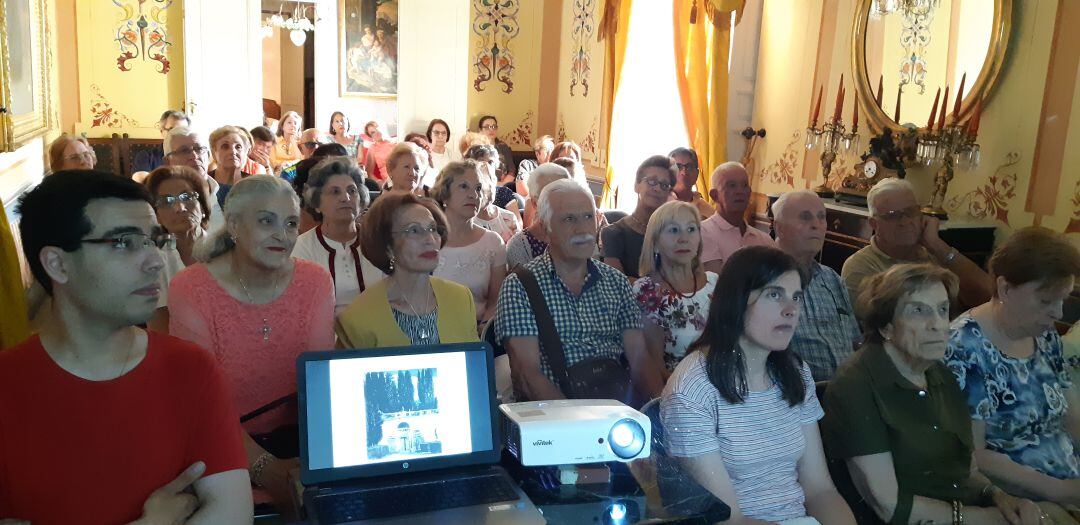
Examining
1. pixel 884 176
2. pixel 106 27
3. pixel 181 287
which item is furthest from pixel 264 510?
pixel 106 27

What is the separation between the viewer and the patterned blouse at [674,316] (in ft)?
9.77

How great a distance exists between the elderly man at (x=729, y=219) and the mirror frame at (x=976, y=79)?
3.43 ft

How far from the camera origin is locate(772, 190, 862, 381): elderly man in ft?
10.2

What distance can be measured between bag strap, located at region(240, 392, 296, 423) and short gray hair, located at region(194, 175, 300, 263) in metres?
0.45

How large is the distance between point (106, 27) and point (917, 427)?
765cm

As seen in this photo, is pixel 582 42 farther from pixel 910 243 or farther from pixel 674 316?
pixel 674 316

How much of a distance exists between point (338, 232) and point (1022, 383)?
7.53ft

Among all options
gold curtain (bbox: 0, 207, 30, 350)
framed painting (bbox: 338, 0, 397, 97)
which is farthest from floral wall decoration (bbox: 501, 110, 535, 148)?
gold curtain (bbox: 0, 207, 30, 350)

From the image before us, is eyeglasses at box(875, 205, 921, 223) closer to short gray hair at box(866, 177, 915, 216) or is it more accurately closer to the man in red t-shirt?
short gray hair at box(866, 177, 915, 216)

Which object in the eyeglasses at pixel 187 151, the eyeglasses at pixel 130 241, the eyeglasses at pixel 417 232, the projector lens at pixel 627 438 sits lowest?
the projector lens at pixel 627 438

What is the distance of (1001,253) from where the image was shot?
261 centimetres

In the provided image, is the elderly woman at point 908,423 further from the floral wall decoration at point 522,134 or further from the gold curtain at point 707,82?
the floral wall decoration at point 522,134

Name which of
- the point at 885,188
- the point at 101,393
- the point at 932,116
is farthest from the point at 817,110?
the point at 101,393

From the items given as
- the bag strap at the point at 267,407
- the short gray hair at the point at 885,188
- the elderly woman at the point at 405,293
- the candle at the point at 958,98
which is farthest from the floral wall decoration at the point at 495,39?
the bag strap at the point at 267,407
